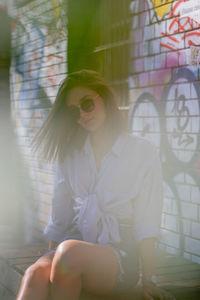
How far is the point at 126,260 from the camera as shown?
2680 mm

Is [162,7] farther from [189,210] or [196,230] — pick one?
[196,230]

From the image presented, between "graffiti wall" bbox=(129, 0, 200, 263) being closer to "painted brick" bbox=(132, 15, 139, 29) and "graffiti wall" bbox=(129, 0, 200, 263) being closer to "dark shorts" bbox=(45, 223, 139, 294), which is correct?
"painted brick" bbox=(132, 15, 139, 29)

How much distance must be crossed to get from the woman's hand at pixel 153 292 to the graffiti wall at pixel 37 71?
3.81 metres

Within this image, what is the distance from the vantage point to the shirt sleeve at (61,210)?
3.02 m

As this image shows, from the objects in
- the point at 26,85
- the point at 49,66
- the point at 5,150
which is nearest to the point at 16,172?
the point at 5,150

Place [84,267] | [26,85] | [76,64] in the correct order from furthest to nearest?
[26,85] → [76,64] → [84,267]

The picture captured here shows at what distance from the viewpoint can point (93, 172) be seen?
2896 mm

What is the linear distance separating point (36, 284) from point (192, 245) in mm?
1820

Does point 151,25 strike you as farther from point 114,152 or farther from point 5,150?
point 5,150

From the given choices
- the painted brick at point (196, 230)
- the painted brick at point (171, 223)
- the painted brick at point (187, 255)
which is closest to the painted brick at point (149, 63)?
the painted brick at point (171, 223)

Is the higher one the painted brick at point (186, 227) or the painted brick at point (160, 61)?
the painted brick at point (160, 61)

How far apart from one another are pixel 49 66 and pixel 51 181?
1555mm

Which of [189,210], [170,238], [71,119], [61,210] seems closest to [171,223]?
[170,238]

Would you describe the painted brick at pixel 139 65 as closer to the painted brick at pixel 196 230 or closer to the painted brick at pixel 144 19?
the painted brick at pixel 144 19
